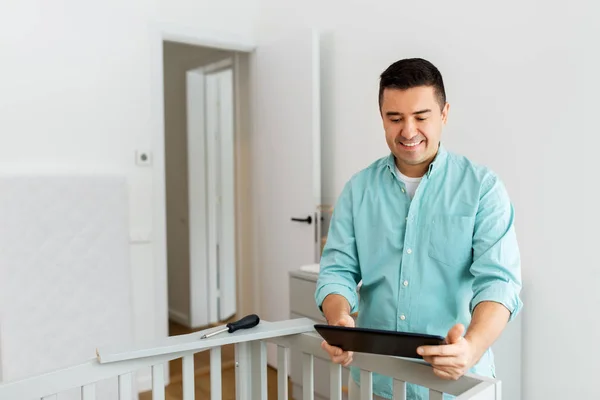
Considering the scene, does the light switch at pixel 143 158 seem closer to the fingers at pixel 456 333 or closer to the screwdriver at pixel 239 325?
the screwdriver at pixel 239 325

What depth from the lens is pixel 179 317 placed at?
4570 mm

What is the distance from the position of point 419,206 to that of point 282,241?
7.31ft

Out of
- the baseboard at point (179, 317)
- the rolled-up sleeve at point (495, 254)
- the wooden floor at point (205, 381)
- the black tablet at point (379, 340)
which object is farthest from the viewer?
the baseboard at point (179, 317)

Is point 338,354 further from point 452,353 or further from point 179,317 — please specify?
point 179,317

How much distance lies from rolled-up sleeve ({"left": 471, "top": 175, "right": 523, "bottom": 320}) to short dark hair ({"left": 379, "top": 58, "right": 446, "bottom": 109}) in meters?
0.24

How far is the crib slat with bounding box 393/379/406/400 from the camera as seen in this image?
3.77ft

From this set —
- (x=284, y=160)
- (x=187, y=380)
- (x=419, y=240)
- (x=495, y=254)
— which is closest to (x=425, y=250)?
(x=419, y=240)

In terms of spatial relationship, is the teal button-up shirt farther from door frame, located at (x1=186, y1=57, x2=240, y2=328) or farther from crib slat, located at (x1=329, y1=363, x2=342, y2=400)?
door frame, located at (x1=186, y1=57, x2=240, y2=328)

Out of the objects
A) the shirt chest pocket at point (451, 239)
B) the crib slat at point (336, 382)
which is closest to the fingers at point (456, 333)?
the shirt chest pocket at point (451, 239)

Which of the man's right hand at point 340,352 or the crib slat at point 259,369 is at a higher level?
the man's right hand at point 340,352

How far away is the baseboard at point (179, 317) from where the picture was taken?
14.7ft

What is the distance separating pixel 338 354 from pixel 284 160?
232 cm

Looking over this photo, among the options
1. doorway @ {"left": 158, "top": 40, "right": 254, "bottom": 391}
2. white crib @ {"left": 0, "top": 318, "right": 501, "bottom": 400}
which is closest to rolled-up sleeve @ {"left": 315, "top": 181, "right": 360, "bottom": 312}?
white crib @ {"left": 0, "top": 318, "right": 501, "bottom": 400}

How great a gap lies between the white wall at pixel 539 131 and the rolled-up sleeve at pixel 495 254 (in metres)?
1.06
